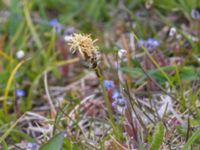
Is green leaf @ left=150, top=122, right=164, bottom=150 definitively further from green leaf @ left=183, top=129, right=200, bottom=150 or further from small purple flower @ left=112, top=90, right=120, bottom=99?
small purple flower @ left=112, top=90, right=120, bottom=99

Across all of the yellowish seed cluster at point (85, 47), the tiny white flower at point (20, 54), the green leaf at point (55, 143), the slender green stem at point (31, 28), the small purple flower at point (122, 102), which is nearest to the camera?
the yellowish seed cluster at point (85, 47)

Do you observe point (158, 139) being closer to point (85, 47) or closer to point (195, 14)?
point (85, 47)

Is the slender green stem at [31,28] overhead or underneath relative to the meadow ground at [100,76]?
overhead

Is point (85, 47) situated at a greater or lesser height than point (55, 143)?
greater

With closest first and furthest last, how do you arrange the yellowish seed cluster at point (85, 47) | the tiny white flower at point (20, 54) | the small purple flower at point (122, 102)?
the yellowish seed cluster at point (85, 47)
the small purple flower at point (122, 102)
the tiny white flower at point (20, 54)

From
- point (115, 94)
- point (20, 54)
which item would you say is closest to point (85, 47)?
point (115, 94)

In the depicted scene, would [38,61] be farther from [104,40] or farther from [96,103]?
[96,103]

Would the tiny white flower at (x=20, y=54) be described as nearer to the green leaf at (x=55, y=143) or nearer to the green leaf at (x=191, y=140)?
the green leaf at (x=55, y=143)

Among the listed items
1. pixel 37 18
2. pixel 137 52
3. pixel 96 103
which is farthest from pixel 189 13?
pixel 37 18

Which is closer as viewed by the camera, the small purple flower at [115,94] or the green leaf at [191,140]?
the green leaf at [191,140]

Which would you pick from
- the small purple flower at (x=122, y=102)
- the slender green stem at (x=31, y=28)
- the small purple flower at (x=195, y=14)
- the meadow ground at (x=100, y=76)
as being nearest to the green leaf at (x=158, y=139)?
the meadow ground at (x=100, y=76)

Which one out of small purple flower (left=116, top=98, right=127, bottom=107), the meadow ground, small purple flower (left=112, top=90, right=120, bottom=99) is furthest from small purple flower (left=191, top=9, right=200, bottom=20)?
small purple flower (left=116, top=98, right=127, bottom=107)
